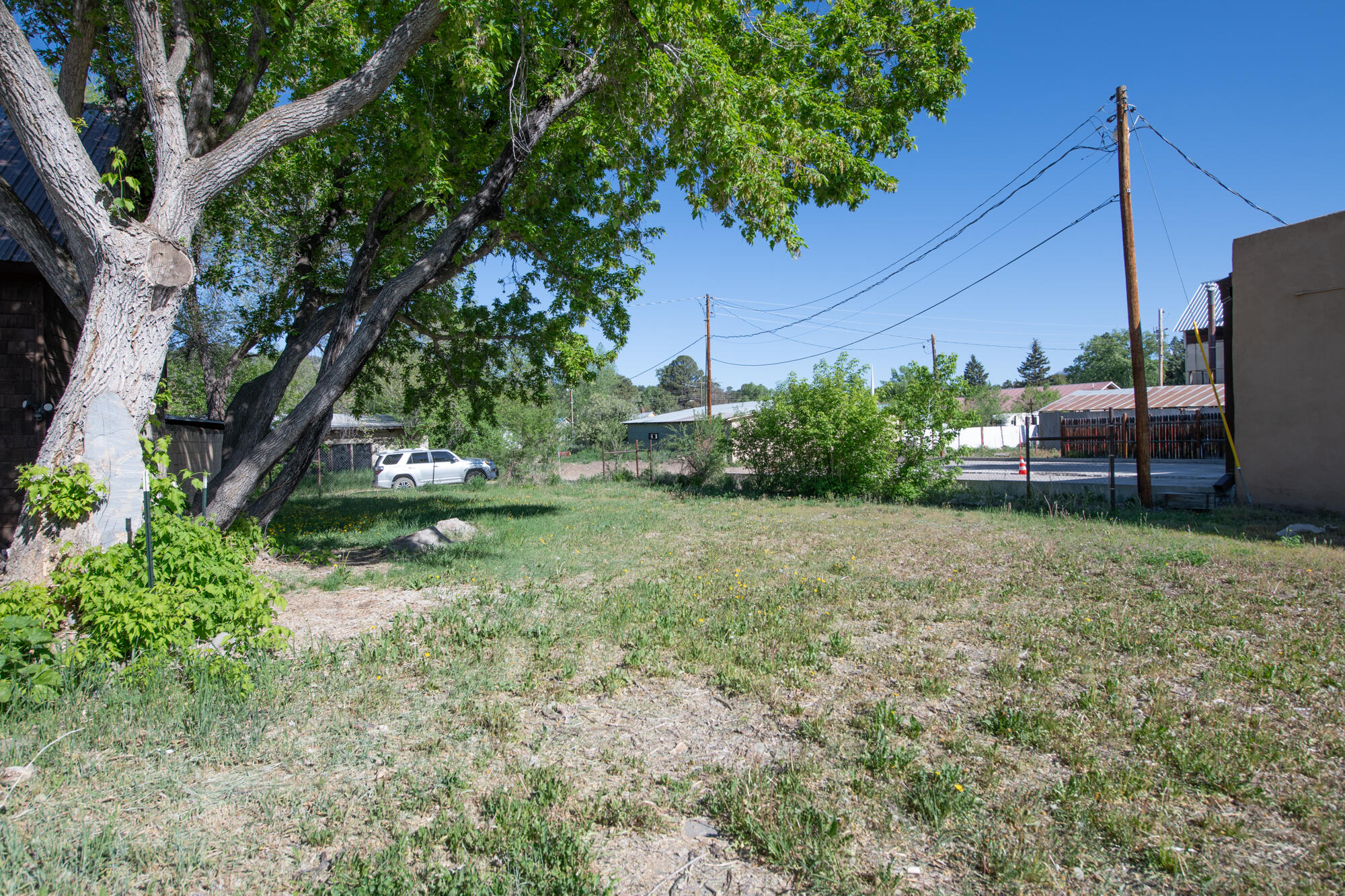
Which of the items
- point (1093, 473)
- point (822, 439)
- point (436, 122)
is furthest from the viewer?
point (1093, 473)

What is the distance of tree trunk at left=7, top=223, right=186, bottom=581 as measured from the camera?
4.63 m

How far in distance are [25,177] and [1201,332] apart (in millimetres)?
27489

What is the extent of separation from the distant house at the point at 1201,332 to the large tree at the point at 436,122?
7966 millimetres

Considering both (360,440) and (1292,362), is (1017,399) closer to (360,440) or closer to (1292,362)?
(1292,362)

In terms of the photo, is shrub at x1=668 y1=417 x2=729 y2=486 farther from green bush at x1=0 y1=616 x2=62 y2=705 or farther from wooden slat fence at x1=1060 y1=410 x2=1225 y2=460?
green bush at x1=0 y1=616 x2=62 y2=705

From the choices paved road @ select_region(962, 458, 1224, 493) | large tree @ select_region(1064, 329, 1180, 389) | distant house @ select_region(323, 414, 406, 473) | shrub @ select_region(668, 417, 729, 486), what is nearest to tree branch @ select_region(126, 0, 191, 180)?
shrub @ select_region(668, 417, 729, 486)

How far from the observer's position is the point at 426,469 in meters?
24.2

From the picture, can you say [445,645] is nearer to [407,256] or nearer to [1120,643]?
[1120,643]

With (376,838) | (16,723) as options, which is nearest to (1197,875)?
(376,838)

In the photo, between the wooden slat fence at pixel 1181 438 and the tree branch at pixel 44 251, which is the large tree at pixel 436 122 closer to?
the tree branch at pixel 44 251

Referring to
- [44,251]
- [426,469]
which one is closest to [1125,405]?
[426,469]

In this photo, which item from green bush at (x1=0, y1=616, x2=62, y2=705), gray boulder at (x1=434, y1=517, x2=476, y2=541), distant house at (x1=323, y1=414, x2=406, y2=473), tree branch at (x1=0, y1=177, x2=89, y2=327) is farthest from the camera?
distant house at (x1=323, y1=414, x2=406, y2=473)

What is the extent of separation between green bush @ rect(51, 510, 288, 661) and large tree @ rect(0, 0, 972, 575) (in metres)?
0.67

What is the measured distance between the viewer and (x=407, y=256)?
11414mm
